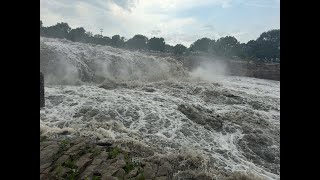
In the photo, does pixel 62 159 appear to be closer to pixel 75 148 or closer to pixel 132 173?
pixel 75 148

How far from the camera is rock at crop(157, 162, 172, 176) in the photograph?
21.1 ft

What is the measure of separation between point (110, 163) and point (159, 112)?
496 centimetres

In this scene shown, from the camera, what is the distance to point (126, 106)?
11680 millimetres

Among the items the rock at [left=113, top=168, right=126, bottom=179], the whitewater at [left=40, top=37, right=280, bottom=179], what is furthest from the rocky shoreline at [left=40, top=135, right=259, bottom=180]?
the whitewater at [left=40, top=37, right=280, bottom=179]

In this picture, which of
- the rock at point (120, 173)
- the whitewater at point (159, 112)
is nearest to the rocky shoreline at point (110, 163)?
the rock at point (120, 173)

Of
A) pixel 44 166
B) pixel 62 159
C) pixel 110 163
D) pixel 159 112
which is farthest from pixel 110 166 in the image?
pixel 159 112

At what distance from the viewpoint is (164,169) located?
664 cm

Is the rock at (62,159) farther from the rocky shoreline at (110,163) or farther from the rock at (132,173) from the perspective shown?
the rock at (132,173)

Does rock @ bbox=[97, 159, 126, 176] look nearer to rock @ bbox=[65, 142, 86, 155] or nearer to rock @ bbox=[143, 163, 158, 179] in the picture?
rock @ bbox=[143, 163, 158, 179]

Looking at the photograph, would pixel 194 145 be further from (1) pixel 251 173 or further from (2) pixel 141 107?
(2) pixel 141 107

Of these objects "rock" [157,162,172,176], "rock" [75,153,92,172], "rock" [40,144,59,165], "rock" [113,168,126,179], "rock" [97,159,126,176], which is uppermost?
"rock" [40,144,59,165]
